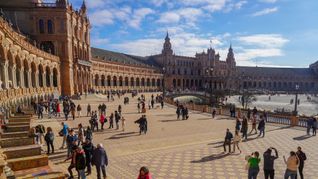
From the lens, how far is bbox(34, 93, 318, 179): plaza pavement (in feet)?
30.6

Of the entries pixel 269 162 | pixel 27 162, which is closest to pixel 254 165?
pixel 269 162

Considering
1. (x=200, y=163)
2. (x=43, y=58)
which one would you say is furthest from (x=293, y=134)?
(x=43, y=58)

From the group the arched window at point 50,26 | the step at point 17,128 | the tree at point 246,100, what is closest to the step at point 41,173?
the step at point 17,128

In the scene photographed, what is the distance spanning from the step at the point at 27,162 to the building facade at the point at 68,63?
928 cm

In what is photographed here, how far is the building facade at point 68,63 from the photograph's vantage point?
23803 millimetres

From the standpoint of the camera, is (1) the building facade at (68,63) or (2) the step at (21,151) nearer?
(2) the step at (21,151)

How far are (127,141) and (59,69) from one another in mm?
33574

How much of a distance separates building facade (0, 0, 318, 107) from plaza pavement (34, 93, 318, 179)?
9.48 metres

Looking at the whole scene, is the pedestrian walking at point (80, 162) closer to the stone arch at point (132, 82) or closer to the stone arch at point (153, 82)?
the stone arch at point (132, 82)

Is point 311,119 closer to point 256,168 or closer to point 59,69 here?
point 256,168

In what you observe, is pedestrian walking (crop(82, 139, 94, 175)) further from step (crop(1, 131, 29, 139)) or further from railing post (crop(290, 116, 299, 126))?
railing post (crop(290, 116, 299, 126))

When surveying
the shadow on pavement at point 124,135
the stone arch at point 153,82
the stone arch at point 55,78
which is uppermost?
the stone arch at point 55,78

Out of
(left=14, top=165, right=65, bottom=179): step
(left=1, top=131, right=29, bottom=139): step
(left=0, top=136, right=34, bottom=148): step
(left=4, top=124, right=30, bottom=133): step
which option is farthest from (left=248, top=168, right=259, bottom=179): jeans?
(left=4, top=124, right=30, bottom=133): step

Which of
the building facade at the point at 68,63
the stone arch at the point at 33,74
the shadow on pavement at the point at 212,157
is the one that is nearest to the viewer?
the shadow on pavement at the point at 212,157
